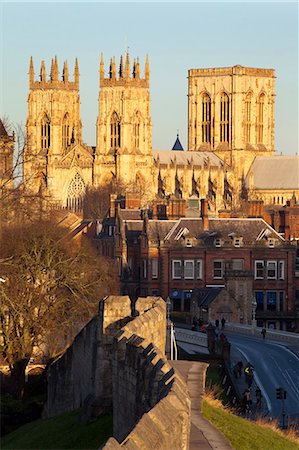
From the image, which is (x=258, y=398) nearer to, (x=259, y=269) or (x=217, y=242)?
(x=217, y=242)

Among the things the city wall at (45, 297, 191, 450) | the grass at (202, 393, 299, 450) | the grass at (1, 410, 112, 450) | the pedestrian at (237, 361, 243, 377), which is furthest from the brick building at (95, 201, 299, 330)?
the grass at (202, 393, 299, 450)

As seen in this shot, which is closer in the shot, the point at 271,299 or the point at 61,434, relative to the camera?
the point at 61,434

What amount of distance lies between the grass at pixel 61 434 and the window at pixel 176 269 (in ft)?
171

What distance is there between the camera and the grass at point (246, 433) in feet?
71.8

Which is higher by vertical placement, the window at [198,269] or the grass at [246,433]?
the window at [198,269]

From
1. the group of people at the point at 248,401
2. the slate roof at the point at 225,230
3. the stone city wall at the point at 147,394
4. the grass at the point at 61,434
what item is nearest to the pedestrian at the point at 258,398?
the group of people at the point at 248,401

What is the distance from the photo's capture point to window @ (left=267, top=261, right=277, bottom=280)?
277ft

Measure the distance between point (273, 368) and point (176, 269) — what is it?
34.6m

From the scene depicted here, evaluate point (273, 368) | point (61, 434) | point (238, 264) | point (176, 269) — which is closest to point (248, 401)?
point (273, 368)

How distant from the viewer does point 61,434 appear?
27.5 metres

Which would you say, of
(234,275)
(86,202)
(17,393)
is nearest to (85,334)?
(17,393)

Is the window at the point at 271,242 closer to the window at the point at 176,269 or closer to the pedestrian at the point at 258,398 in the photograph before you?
the window at the point at 176,269

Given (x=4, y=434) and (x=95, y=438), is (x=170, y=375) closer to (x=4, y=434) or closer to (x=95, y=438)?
(x=95, y=438)

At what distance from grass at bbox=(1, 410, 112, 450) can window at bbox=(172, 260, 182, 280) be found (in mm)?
52084
